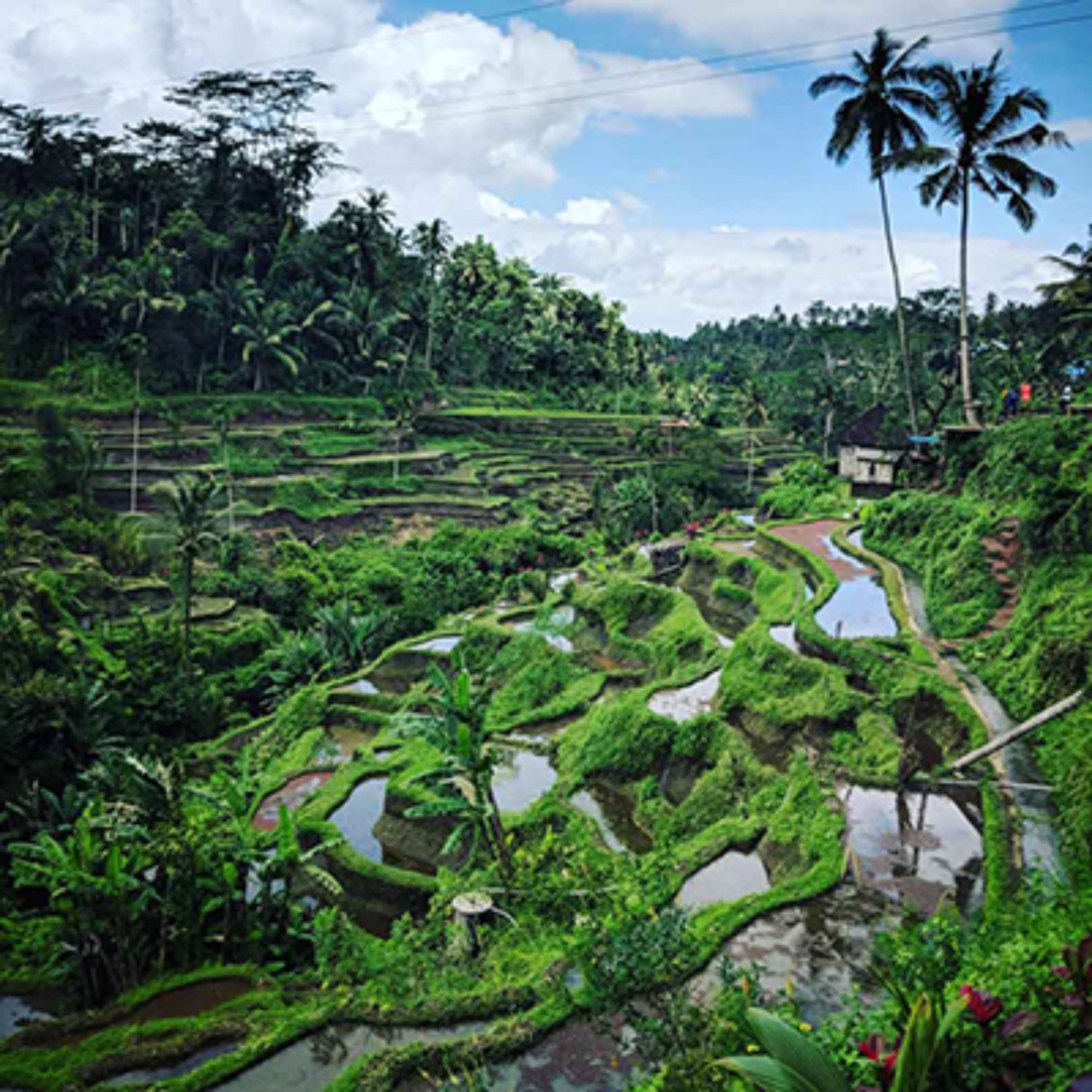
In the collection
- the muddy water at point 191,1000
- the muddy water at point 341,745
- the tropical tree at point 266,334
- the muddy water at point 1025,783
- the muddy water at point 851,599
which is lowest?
the muddy water at point 191,1000

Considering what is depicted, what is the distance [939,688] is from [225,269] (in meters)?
42.2

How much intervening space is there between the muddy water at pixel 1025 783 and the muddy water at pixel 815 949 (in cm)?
173

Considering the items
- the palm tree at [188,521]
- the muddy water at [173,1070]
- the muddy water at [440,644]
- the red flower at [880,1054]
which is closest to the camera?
the red flower at [880,1054]

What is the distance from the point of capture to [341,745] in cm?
1916

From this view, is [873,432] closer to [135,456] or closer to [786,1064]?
[135,456]

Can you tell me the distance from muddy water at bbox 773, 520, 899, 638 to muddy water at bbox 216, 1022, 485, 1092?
11022mm

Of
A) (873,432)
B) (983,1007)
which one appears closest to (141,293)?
(873,432)

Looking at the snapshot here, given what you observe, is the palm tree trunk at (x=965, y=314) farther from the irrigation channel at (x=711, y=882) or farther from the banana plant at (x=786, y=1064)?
the banana plant at (x=786, y=1064)

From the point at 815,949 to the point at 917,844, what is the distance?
2.22 m

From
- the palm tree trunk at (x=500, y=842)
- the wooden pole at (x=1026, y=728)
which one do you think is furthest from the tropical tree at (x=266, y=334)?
the wooden pole at (x=1026, y=728)

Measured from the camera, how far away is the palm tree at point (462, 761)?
420 inches

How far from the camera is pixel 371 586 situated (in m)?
29.0

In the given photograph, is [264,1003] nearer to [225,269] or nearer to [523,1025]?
[523,1025]

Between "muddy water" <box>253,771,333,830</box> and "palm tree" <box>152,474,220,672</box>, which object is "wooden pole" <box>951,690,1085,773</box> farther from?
"palm tree" <box>152,474,220,672</box>
